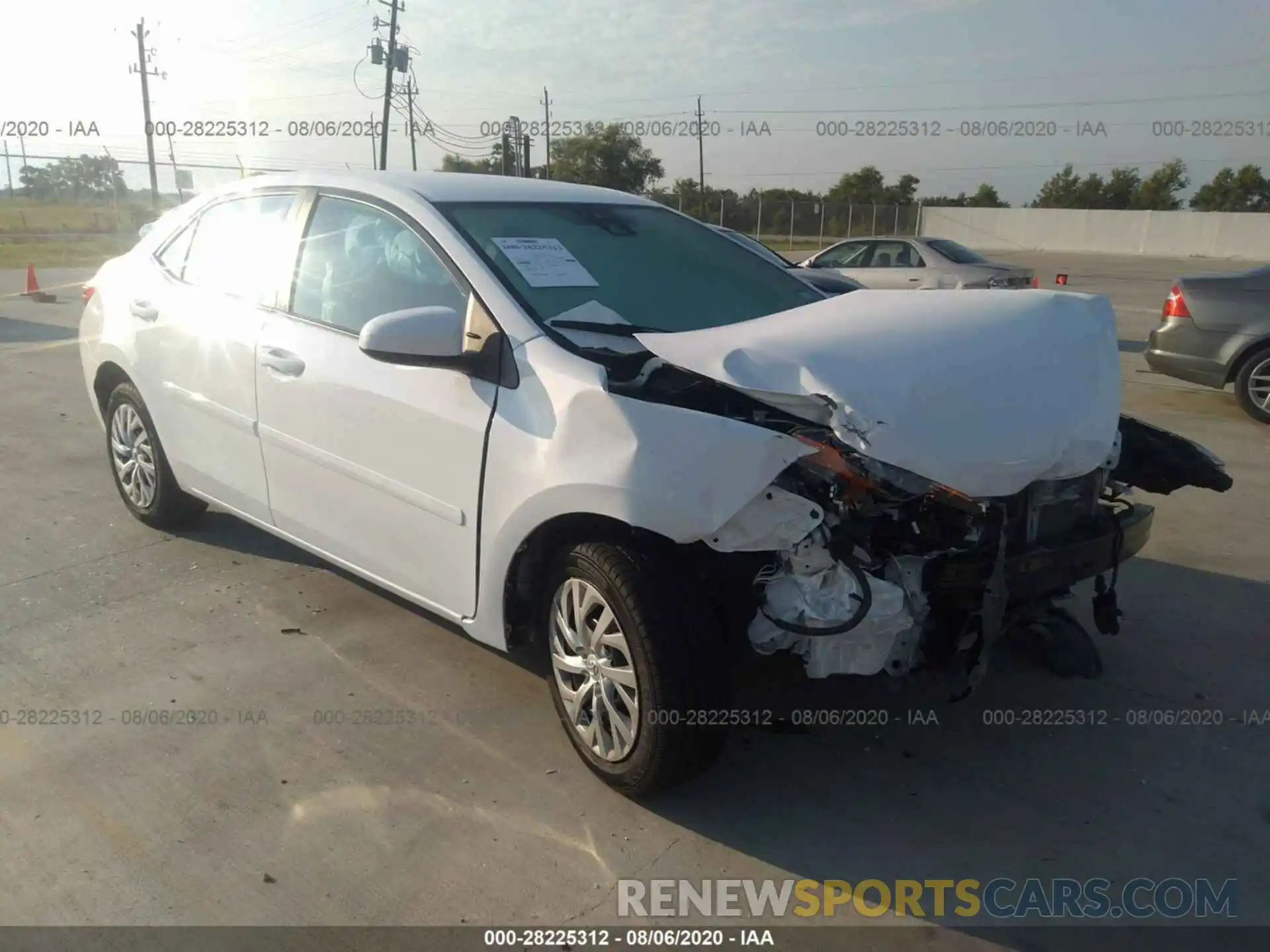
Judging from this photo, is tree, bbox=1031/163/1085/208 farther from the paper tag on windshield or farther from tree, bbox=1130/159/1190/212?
the paper tag on windshield

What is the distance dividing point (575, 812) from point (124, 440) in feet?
11.3

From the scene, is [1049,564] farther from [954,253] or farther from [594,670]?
[954,253]

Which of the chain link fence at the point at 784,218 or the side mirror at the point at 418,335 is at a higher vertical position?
the chain link fence at the point at 784,218

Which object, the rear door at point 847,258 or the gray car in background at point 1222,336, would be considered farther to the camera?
the rear door at point 847,258

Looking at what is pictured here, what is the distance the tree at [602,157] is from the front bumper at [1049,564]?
4290 cm

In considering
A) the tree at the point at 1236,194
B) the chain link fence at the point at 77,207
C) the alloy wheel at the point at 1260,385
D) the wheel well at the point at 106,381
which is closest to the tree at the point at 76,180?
the chain link fence at the point at 77,207

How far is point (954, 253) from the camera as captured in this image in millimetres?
14164

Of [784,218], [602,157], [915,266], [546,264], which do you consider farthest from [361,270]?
[602,157]

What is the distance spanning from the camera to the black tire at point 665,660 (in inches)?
109

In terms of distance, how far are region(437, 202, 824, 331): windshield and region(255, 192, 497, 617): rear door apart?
0.22 m

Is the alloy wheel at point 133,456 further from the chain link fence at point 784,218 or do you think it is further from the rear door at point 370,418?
the chain link fence at point 784,218

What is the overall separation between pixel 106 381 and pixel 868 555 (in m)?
4.22

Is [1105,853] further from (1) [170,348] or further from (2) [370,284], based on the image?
(1) [170,348]

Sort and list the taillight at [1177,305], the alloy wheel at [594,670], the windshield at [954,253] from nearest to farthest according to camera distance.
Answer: the alloy wheel at [594,670]
the taillight at [1177,305]
the windshield at [954,253]
